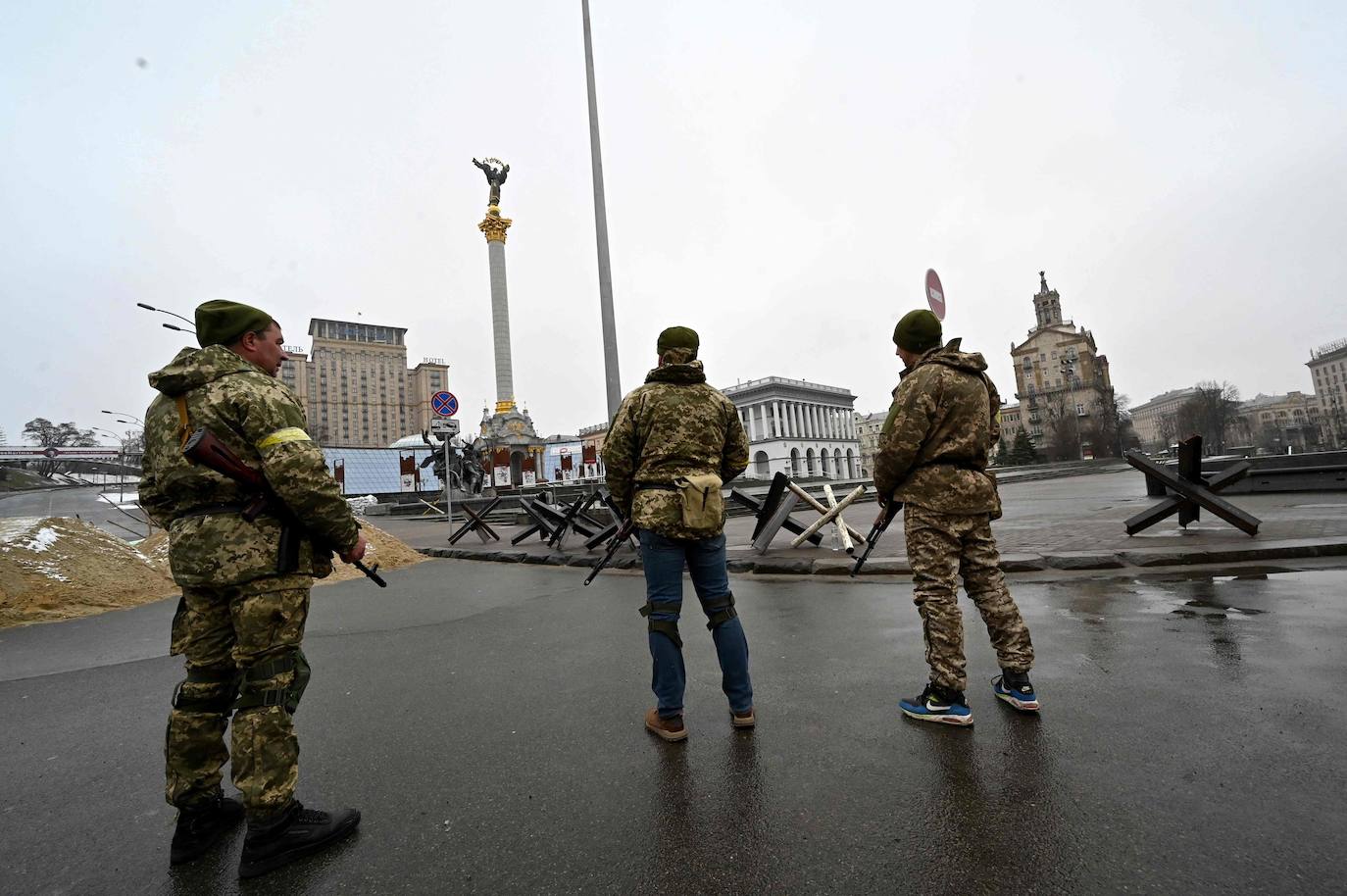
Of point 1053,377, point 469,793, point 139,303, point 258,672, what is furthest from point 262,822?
point 1053,377

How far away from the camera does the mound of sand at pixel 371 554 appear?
913 centimetres

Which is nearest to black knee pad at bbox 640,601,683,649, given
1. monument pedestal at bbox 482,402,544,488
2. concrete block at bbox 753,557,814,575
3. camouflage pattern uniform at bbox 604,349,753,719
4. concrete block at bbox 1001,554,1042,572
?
camouflage pattern uniform at bbox 604,349,753,719

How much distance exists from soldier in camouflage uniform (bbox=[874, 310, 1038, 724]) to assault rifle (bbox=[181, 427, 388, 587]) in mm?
2426

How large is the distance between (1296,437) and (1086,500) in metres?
84.6

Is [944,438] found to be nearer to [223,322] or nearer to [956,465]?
[956,465]

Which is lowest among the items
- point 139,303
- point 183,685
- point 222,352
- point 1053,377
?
point 183,685

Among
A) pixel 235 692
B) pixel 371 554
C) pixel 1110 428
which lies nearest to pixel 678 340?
pixel 235 692

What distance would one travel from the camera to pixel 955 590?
9.62ft

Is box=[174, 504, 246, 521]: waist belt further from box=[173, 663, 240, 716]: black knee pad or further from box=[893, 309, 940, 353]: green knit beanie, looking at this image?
box=[893, 309, 940, 353]: green knit beanie

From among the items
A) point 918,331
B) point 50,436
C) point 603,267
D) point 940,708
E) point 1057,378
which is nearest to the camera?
point 940,708

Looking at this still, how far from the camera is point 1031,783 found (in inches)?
85.5

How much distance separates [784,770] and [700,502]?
1.16 meters

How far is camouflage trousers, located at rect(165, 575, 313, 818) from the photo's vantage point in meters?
2.03

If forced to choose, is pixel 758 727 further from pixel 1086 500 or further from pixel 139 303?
pixel 139 303
